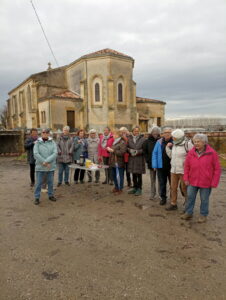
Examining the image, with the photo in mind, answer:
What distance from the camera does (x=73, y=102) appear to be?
2341 centimetres

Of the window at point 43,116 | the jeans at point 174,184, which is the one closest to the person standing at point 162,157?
Result: the jeans at point 174,184

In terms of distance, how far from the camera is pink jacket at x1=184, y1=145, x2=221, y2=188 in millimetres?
3795

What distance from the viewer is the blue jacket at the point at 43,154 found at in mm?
5238

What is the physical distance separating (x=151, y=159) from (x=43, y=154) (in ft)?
9.48

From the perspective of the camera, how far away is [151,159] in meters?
5.20

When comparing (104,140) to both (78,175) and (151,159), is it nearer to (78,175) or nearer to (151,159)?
(78,175)

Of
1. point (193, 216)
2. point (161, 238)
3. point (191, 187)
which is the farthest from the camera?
point (193, 216)

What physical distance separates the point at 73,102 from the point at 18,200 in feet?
63.3

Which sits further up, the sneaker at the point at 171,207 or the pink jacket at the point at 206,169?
the pink jacket at the point at 206,169

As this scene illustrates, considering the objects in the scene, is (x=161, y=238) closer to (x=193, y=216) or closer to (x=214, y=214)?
(x=193, y=216)

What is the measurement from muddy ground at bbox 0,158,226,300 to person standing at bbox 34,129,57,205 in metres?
0.46

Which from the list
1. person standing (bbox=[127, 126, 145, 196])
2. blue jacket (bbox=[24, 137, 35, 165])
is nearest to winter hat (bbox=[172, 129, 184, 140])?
person standing (bbox=[127, 126, 145, 196])

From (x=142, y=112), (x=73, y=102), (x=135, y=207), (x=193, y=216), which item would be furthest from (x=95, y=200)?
(x=142, y=112)

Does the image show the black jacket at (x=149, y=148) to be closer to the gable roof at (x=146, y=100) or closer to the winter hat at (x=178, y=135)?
the winter hat at (x=178, y=135)
